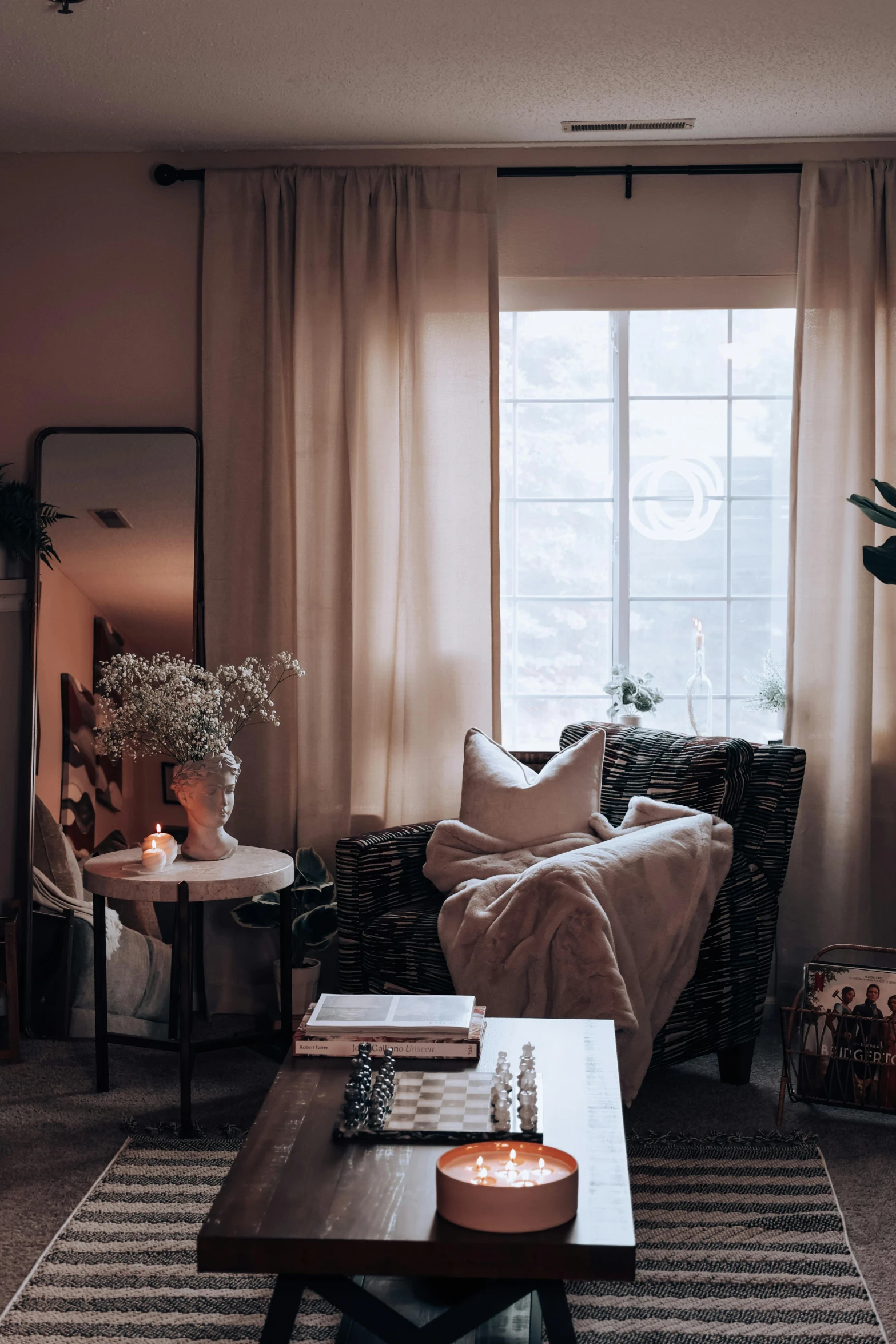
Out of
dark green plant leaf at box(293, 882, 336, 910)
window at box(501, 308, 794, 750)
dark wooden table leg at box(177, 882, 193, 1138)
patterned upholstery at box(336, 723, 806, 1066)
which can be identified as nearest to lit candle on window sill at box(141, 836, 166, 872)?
dark wooden table leg at box(177, 882, 193, 1138)

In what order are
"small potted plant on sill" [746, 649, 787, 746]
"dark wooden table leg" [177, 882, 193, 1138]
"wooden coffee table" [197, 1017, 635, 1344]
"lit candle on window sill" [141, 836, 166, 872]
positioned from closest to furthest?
1. "wooden coffee table" [197, 1017, 635, 1344]
2. "dark wooden table leg" [177, 882, 193, 1138]
3. "lit candle on window sill" [141, 836, 166, 872]
4. "small potted plant on sill" [746, 649, 787, 746]

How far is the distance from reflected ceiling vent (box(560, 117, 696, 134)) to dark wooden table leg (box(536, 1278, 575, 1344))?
10.2 ft

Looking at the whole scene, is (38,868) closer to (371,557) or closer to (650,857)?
(371,557)

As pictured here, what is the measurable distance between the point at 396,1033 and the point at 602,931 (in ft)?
2.33

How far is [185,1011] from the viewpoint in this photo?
264cm

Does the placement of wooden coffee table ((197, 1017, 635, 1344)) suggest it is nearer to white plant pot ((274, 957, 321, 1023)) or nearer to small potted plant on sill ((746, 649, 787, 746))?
white plant pot ((274, 957, 321, 1023))

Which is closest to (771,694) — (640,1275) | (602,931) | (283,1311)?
(602,931)

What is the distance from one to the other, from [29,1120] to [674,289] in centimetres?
303

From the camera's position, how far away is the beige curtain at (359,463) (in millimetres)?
3500

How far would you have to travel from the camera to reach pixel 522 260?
3594mm

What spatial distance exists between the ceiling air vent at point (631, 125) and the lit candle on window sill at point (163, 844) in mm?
2370

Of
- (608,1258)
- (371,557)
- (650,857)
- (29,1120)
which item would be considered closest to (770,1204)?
(650,857)

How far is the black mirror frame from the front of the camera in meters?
3.44

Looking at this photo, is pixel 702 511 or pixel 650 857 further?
pixel 702 511
